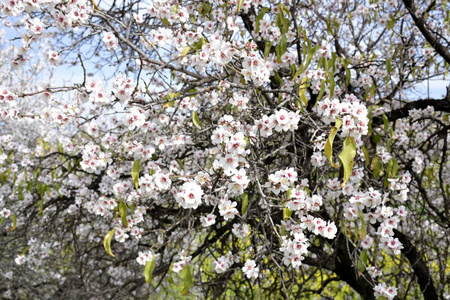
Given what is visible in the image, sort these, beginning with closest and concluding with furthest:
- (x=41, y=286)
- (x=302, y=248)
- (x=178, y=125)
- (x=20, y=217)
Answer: (x=302, y=248)
(x=178, y=125)
(x=20, y=217)
(x=41, y=286)

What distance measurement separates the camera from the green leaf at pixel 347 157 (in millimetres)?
1312

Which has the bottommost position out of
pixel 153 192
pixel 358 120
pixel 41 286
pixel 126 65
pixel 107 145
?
pixel 41 286

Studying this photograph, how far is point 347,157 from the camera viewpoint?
1329mm

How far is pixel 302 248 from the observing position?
171 cm

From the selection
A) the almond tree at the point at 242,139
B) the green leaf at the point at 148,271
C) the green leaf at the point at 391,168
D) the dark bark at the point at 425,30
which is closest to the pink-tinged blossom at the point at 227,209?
the almond tree at the point at 242,139

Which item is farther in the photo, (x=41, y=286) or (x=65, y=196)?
(x=41, y=286)

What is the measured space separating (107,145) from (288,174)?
46.4 inches

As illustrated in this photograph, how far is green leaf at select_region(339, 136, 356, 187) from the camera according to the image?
1.31 meters

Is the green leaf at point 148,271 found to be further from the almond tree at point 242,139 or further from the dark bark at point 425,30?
the dark bark at point 425,30

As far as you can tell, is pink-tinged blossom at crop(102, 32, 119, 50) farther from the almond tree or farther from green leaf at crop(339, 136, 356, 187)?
green leaf at crop(339, 136, 356, 187)

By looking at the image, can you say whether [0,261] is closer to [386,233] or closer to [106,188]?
[106,188]

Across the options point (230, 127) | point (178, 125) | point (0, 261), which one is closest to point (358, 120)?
point (230, 127)

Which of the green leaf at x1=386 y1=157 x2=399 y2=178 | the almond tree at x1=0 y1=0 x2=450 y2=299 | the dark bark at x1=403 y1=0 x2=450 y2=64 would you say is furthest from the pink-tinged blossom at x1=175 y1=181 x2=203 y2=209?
the dark bark at x1=403 y1=0 x2=450 y2=64

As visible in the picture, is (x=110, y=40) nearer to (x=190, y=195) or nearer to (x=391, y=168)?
(x=190, y=195)
